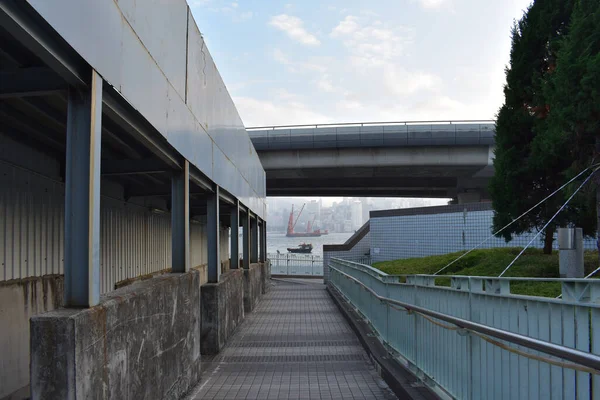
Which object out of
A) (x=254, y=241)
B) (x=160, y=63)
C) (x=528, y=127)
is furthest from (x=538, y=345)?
(x=254, y=241)

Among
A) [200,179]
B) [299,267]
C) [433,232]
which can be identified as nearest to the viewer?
[200,179]

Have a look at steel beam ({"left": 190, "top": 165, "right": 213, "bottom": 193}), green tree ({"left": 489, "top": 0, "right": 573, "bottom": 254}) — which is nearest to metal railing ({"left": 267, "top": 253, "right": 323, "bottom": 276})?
green tree ({"left": 489, "top": 0, "right": 573, "bottom": 254})

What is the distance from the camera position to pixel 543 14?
44.6 ft

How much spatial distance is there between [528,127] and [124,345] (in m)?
14.0

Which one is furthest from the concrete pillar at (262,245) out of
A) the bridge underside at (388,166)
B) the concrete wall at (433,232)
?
the concrete wall at (433,232)

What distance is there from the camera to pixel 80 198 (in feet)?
11.4

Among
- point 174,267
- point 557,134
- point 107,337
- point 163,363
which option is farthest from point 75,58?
point 557,134

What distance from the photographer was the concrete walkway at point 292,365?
6113 mm

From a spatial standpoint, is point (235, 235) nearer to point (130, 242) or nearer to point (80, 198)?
point (130, 242)

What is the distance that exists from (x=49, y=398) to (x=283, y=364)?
4.98 m

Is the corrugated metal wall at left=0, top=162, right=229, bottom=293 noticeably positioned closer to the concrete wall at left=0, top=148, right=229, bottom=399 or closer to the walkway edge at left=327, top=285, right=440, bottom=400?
the concrete wall at left=0, top=148, right=229, bottom=399

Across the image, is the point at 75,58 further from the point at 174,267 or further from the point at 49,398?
the point at 174,267

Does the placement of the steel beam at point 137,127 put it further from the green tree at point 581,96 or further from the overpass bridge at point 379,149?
the overpass bridge at point 379,149

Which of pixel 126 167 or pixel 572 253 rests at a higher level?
pixel 126 167
